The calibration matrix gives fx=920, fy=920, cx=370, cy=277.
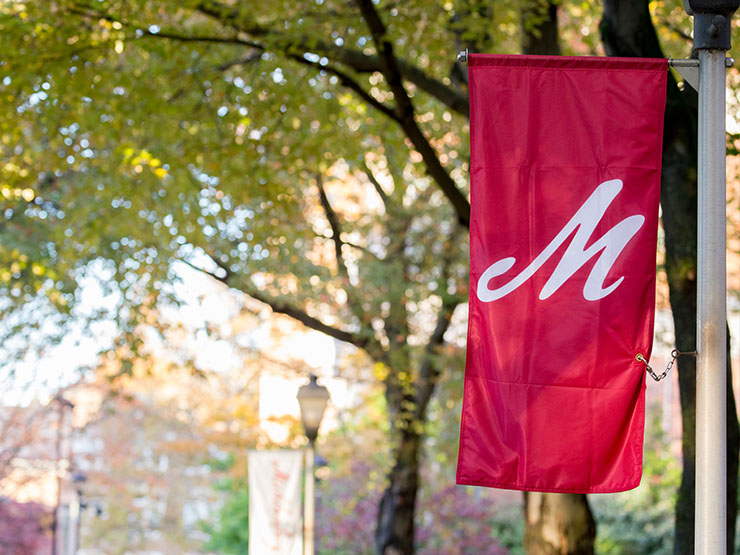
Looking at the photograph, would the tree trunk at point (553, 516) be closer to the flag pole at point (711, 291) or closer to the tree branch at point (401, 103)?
the tree branch at point (401, 103)

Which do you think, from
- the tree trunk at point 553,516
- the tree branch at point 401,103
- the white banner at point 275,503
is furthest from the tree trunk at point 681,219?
the white banner at point 275,503

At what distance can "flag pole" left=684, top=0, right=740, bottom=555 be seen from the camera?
3.91 metres

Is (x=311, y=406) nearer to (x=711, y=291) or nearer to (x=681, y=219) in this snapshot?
(x=681, y=219)

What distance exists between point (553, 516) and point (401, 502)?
655cm

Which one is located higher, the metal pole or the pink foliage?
the metal pole

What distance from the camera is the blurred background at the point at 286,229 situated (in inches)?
357

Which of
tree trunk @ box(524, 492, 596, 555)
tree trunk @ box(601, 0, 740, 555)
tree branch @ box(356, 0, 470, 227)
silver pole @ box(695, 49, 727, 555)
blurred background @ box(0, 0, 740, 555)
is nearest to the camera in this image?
silver pole @ box(695, 49, 727, 555)

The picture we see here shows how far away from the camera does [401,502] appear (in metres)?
16.0

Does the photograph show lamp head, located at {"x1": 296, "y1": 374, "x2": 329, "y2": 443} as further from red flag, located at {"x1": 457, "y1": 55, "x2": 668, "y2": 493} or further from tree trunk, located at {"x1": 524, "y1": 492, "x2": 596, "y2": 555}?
red flag, located at {"x1": 457, "y1": 55, "x2": 668, "y2": 493}

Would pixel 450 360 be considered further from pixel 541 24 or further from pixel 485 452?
pixel 485 452

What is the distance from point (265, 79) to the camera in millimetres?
10625

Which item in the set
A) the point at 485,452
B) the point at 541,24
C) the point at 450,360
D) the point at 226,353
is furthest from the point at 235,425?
the point at 485,452

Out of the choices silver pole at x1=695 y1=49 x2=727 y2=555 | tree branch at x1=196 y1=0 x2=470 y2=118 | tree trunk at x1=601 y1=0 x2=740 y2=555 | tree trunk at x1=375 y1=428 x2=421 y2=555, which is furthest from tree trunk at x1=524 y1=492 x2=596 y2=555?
tree trunk at x1=375 y1=428 x2=421 y2=555

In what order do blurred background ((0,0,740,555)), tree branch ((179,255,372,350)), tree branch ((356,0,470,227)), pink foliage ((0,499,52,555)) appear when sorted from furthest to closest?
1. pink foliage ((0,499,52,555))
2. tree branch ((179,255,372,350))
3. blurred background ((0,0,740,555))
4. tree branch ((356,0,470,227))
